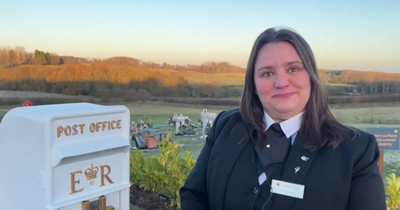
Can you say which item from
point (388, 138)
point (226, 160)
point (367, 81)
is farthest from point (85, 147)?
point (367, 81)

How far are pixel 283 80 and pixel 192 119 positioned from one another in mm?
3558

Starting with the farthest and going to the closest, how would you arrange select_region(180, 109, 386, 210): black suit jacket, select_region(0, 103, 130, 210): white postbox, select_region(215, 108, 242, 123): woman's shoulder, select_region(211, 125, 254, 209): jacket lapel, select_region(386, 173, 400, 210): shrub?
select_region(386, 173, 400, 210): shrub → select_region(215, 108, 242, 123): woman's shoulder → select_region(211, 125, 254, 209): jacket lapel → select_region(0, 103, 130, 210): white postbox → select_region(180, 109, 386, 210): black suit jacket

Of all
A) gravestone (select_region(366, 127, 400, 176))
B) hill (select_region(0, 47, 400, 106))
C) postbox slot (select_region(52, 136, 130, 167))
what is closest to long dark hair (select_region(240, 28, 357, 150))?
postbox slot (select_region(52, 136, 130, 167))

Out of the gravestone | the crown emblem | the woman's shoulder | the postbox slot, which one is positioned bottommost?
the gravestone

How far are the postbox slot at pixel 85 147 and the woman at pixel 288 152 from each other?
39cm

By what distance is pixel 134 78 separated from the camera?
482cm

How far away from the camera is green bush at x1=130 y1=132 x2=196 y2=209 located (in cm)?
304

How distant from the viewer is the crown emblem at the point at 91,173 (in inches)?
52.9

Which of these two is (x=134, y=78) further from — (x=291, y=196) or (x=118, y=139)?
(x=291, y=196)

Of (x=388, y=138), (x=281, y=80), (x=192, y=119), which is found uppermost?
(x=281, y=80)

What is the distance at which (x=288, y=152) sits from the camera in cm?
125

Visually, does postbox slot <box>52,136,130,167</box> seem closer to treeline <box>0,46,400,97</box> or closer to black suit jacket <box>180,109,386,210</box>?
black suit jacket <box>180,109,386,210</box>

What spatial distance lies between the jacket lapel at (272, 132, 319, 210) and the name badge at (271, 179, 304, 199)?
0.01 metres

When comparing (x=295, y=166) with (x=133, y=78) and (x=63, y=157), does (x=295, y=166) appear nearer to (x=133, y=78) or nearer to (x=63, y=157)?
(x=63, y=157)
